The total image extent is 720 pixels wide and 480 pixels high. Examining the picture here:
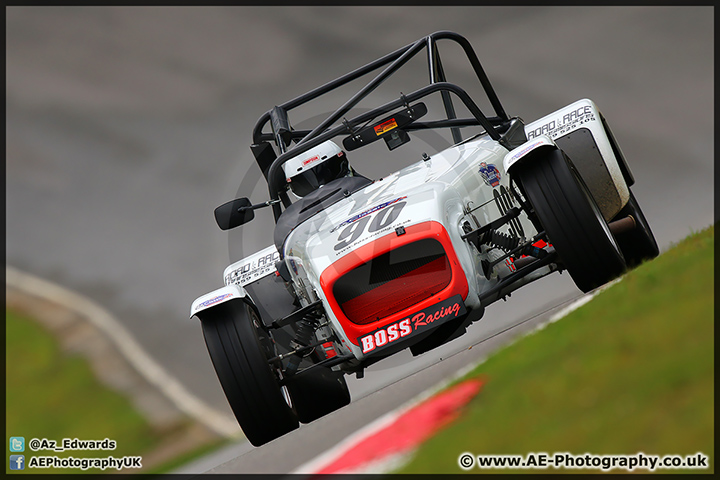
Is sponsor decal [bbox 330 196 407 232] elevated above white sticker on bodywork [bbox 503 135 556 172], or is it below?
above

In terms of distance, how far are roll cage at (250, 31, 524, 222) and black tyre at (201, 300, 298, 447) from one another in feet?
4.54

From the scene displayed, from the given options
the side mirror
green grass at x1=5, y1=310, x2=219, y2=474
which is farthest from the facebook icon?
the side mirror

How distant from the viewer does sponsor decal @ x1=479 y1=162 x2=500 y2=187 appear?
235 inches

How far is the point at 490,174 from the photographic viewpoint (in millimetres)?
6008

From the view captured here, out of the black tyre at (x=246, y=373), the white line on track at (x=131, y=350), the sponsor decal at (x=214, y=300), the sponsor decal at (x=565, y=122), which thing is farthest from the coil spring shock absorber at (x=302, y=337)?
the white line on track at (x=131, y=350)

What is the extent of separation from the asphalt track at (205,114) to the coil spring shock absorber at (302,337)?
13.0ft

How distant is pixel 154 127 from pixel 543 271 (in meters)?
10.7

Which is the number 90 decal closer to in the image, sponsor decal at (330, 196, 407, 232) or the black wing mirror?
sponsor decal at (330, 196, 407, 232)

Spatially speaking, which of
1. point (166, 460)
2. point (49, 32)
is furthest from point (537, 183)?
point (49, 32)

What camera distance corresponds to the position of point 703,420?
8.38ft

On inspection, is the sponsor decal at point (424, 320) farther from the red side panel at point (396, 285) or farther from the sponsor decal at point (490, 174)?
the sponsor decal at point (490, 174)

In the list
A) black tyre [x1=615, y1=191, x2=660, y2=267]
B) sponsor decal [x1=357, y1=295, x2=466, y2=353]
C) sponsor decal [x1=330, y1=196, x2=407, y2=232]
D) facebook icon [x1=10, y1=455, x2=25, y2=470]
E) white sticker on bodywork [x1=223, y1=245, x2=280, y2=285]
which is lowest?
sponsor decal [x1=357, y1=295, x2=466, y2=353]

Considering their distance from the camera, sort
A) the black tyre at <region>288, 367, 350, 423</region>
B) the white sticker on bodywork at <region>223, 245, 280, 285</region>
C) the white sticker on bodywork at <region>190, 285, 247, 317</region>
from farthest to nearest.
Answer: the white sticker on bodywork at <region>223, 245, 280, 285</region>
the black tyre at <region>288, 367, 350, 423</region>
the white sticker on bodywork at <region>190, 285, 247, 317</region>

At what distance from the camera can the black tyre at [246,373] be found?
535 centimetres
